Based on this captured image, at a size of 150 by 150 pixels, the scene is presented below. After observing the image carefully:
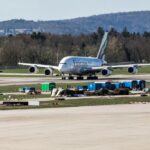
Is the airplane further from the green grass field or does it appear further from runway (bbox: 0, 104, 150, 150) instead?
runway (bbox: 0, 104, 150, 150)

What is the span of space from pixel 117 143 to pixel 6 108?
2184 cm

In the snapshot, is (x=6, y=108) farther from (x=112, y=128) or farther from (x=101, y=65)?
(x=101, y=65)

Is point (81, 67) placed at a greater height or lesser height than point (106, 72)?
greater

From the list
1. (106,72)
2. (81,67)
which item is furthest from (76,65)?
(106,72)

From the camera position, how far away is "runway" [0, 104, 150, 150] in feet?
99.5

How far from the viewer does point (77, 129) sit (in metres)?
36.2

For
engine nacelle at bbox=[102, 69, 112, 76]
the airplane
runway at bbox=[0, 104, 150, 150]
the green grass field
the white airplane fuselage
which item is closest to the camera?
runway at bbox=[0, 104, 150, 150]

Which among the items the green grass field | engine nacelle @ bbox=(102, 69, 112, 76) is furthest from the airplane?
the green grass field

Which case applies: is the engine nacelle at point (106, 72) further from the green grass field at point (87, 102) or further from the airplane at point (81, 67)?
the green grass field at point (87, 102)

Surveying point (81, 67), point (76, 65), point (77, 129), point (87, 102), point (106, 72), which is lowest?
point (77, 129)

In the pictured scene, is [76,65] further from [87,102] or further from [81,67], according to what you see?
[87,102]

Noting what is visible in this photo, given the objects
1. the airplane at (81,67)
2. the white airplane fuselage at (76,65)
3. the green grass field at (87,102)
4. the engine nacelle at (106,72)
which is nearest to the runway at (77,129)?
the green grass field at (87,102)

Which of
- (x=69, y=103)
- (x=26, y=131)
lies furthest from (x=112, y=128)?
(x=69, y=103)

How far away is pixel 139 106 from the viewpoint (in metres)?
52.2
